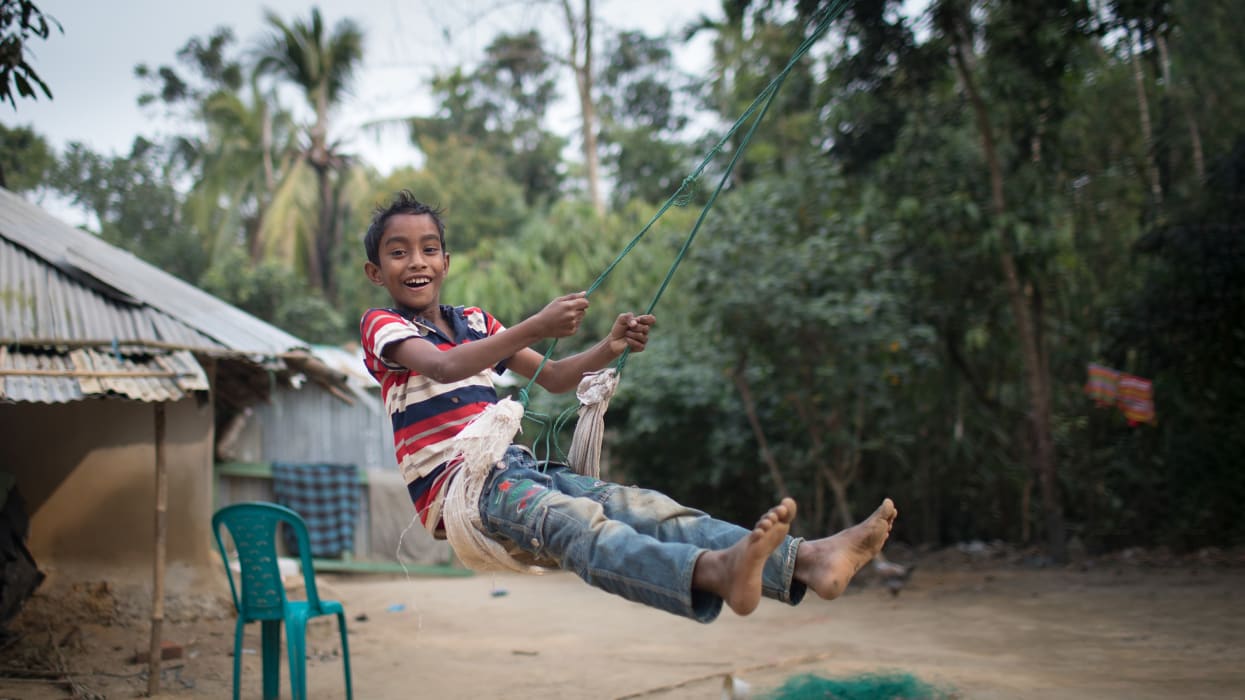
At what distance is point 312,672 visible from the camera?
575 cm

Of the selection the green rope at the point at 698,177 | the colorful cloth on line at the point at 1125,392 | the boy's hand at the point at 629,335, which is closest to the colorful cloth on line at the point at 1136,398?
the colorful cloth on line at the point at 1125,392

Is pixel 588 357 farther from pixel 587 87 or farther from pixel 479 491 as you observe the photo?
pixel 587 87

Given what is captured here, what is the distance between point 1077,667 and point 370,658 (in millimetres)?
4069

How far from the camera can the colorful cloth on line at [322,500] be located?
10578mm

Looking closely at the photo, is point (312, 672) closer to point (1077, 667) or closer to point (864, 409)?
point (1077, 667)

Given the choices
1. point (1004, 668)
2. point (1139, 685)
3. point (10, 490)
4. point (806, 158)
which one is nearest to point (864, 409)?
point (806, 158)

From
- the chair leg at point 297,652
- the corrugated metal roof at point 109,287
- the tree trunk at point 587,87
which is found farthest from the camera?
the tree trunk at point 587,87

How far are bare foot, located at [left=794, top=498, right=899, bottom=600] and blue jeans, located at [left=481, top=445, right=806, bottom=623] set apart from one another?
0.04m

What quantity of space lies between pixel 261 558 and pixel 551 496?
2.72 meters

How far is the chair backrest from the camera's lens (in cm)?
462

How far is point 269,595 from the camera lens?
15.2ft

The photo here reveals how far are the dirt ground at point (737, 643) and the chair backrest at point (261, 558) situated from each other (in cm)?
77

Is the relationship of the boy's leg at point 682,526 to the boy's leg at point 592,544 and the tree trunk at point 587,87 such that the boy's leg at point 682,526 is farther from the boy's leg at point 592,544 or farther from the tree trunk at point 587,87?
the tree trunk at point 587,87

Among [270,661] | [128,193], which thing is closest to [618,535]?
[270,661]
